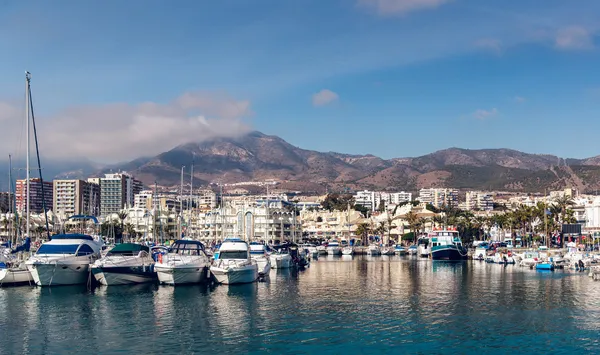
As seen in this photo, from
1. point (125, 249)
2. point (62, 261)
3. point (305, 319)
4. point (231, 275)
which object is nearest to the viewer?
point (305, 319)

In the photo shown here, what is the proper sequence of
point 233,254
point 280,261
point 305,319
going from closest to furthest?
point 305,319 < point 233,254 < point 280,261

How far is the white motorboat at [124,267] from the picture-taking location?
57000 millimetres

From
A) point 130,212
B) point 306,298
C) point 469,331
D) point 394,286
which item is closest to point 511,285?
point 394,286

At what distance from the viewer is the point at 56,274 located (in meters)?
56.1

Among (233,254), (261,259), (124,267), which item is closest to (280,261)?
(261,259)

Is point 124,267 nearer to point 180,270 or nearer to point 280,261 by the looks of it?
point 180,270

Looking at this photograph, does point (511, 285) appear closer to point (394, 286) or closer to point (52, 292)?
point (394, 286)

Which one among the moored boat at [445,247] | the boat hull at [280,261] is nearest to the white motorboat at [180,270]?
the boat hull at [280,261]

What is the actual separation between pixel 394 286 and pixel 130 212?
440 ft

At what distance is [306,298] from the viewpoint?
171 feet

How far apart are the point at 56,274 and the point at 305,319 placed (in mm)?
26642

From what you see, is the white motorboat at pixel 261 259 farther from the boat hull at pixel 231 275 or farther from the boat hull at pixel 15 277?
the boat hull at pixel 15 277

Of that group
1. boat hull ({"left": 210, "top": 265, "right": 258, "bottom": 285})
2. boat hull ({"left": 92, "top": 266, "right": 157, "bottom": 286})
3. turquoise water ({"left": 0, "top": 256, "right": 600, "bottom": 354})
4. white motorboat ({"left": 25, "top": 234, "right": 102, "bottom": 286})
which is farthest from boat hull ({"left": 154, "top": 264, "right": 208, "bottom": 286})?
white motorboat ({"left": 25, "top": 234, "right": 102, "bottom": 286})

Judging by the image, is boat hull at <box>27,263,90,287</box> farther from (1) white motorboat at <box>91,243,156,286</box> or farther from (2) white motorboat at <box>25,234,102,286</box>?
(1) white motorboat at <box>91,243,156,286</box>
